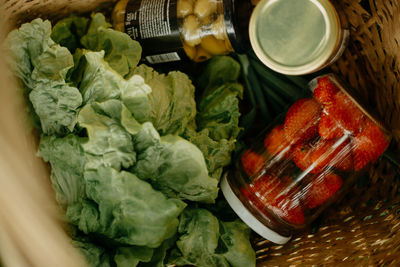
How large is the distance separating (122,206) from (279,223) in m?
0.36

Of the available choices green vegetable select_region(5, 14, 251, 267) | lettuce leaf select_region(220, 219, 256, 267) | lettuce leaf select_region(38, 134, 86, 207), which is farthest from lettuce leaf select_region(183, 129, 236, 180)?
lettuce leaf select_region(38, 134, 86, 207)

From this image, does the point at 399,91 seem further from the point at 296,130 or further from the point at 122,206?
the point at 122,206

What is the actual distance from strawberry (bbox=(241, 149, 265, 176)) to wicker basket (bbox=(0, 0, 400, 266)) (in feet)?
0.60

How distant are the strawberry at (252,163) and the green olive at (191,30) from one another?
0.28 meters

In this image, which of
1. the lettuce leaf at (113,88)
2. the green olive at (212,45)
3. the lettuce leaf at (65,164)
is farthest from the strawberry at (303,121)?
the lettuce leaf at (65,164)

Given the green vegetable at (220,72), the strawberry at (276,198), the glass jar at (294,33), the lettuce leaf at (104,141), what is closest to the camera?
the lettuce leaf at (104,141)

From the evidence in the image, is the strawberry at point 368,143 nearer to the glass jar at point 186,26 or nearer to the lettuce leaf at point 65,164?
the glass jar at point 186,26

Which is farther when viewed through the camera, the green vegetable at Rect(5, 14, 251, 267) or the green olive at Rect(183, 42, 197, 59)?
the green olive at Rect(183, 42, 197, 59)

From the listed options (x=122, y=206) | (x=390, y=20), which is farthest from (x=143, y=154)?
(x=390, y=20)

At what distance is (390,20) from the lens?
2.60 ft

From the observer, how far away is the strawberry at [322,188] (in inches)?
32.7

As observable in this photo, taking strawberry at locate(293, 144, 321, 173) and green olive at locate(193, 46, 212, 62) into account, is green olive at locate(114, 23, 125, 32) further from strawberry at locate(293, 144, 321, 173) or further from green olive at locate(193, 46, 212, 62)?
strawberry at locate(293, 144, 321, 173)

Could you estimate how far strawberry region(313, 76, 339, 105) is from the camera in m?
0.80

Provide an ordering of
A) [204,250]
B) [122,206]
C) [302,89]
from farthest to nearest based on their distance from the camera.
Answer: [302,89] < [204,250] < [122,206]
